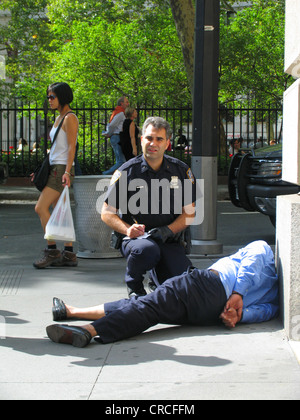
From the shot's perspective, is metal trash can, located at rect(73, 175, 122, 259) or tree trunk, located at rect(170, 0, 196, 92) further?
tree trunk, located at rect(170, 0, 196, 92)

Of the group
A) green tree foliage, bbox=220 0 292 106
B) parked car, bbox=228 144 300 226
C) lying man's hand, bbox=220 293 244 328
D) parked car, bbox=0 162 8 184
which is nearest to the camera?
lying man's hand, bbox=220 293 244 328

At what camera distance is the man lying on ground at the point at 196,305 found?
4371 millimetres

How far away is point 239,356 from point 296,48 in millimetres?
2111

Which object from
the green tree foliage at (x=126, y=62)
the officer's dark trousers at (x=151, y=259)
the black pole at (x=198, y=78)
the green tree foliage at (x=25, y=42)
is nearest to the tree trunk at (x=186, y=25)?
the green tree foliage at (x=126, y=62)

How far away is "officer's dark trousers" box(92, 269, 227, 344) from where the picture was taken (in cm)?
437

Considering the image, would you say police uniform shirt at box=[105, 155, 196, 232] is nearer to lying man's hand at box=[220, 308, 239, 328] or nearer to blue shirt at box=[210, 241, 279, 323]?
blue shirt at box=[210, 241, 279, 323]

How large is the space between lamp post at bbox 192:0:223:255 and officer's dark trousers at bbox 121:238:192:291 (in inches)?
90.4

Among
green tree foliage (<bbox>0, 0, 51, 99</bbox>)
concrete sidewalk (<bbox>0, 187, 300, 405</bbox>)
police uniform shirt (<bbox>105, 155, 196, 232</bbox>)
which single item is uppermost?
green tree foliage (<bbox>0, 0, 51, 99</bbox>)

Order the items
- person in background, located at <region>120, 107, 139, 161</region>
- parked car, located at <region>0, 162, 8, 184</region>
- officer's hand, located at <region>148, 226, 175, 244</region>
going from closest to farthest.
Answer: officer's hand, located at <region>148, 226, 175, 244</region>, parked car, located at <region>0, 162, 8, 184</region>, person in background, located at <region>120, 107, 139, 161</region>

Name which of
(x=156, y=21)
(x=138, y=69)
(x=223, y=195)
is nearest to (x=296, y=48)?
(x=223, y=195)


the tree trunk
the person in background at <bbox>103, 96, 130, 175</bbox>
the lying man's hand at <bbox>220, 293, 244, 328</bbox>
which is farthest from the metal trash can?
the tree trunk

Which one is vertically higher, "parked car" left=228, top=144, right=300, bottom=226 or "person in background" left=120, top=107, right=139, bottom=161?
"person in background" left=120, top=107, right=139, bottom=161

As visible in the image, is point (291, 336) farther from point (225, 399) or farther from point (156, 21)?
point (156, 21)

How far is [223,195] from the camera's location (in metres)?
15.4
